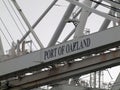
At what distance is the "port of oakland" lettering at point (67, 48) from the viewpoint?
21.2m

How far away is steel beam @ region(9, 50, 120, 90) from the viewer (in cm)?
2180

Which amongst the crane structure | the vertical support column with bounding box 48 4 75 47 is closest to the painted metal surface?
the crane structure

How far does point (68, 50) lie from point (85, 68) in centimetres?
160

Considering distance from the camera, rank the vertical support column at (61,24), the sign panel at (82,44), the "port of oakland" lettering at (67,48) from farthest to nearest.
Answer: the vertical support column at (61,24), the "port of oakland" lettering at (67,48), the sign panel at (82,44)

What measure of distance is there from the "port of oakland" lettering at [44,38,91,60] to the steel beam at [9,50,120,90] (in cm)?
126

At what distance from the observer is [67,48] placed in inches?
861

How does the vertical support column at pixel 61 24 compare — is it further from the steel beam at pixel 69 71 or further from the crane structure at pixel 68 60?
the steel beam at pixel 69 71

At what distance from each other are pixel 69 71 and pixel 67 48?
6.81 feet

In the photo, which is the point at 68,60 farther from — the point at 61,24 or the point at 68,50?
the point at 61,24

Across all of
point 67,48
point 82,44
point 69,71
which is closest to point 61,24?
point 69,71

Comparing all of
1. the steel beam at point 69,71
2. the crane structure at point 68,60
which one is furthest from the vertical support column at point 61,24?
the steel beam at point 69,71

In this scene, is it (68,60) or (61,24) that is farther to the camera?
(61,24)

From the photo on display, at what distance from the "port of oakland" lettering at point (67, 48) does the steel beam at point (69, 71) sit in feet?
4.12

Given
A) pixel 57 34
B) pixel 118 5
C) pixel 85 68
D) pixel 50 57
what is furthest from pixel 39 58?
pixel 57 34
